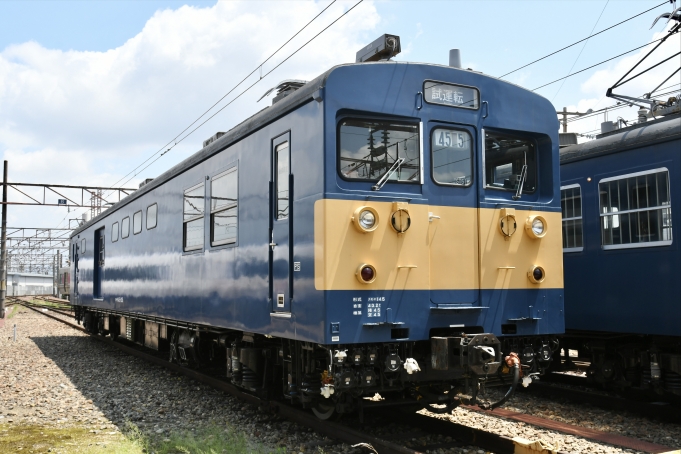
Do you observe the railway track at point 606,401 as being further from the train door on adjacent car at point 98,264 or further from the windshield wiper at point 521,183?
the train door on adjacent car at point 98,264

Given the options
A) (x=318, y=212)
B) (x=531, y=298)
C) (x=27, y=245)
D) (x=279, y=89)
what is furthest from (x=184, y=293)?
(x=27, y=245)

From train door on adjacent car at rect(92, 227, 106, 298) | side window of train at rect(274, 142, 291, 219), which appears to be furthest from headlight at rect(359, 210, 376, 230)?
Result: train door on adjacent car at rect(92, 227, 106, 298)

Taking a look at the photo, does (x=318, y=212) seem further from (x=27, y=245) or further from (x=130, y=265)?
(x=27, y=245)

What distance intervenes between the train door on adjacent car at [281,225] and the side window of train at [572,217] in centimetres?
443

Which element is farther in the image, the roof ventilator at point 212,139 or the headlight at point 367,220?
the roof ventilator at point 212,139

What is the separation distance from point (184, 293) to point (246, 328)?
2639 mm

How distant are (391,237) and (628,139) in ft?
14.0

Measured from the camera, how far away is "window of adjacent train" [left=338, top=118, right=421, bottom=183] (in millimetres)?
6074

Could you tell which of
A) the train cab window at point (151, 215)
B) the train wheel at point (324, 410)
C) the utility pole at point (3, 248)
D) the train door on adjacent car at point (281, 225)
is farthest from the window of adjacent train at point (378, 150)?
the utility pole at point (3, 248)

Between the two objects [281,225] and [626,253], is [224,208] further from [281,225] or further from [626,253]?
[626,253]

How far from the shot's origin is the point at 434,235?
6285 millimetres

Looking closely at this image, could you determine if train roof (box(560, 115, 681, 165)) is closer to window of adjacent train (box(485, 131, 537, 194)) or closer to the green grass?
window of adjacent train (box(485, 131, 537, 194))

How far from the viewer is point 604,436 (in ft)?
22.9

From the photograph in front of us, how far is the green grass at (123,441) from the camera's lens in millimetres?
6250
